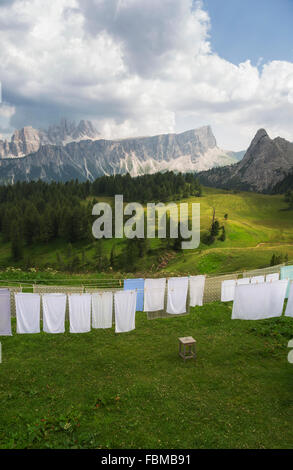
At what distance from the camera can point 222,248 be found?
45156 millimetres

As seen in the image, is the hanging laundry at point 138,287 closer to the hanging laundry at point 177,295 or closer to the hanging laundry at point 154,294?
the hanging laundry at point 154,294

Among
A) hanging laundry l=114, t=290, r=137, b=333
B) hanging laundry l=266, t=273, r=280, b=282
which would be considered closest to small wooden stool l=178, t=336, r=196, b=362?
hanging laundry l=114, t=290, r=137, b=333

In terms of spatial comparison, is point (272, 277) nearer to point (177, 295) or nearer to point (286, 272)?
point (286, 272)

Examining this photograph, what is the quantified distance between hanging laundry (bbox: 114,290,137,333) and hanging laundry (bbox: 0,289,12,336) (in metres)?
5.55

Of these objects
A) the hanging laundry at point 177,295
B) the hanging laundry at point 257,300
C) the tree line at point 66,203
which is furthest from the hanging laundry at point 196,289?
the tree line at point 66,203

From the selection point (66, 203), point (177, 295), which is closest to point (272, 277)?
point (177, 295)

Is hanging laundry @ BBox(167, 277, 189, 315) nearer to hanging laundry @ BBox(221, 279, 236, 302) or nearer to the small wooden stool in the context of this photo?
hanging laundry @ BBox(221, 279, 236, 302)

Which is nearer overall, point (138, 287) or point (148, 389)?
point (148, 389)

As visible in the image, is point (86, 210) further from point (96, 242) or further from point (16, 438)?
point (16, 438)

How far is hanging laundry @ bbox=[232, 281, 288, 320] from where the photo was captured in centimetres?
1673

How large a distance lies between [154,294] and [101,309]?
3.76m

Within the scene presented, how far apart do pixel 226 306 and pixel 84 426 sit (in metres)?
14.3

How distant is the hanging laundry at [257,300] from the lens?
1673 centimetres
